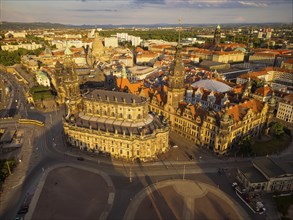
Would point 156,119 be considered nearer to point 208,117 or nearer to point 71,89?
point 208,117

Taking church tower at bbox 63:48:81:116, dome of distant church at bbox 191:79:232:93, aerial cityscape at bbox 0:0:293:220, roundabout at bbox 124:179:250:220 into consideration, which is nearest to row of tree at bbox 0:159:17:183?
aerial cityscape at bbox 0:0:293:220

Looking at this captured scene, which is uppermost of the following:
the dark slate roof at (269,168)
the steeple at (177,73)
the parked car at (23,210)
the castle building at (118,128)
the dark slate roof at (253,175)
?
the steeple at (177,73)

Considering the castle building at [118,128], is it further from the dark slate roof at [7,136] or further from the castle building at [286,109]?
the castle building at [286,109]

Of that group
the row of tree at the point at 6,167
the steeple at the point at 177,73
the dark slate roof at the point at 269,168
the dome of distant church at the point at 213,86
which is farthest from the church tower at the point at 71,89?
the dark slate roof at the point at 269,168

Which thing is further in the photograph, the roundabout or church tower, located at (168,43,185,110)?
church tower, located at (168,43,185,110)

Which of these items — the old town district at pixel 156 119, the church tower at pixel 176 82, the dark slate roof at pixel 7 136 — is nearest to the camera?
the old town district at pixel 156 119

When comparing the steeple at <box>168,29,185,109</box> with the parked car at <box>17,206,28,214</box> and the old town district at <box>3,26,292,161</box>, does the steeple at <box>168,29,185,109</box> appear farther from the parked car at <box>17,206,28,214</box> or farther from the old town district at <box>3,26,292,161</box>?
the parked car at <box>17,206,28,214</box>
